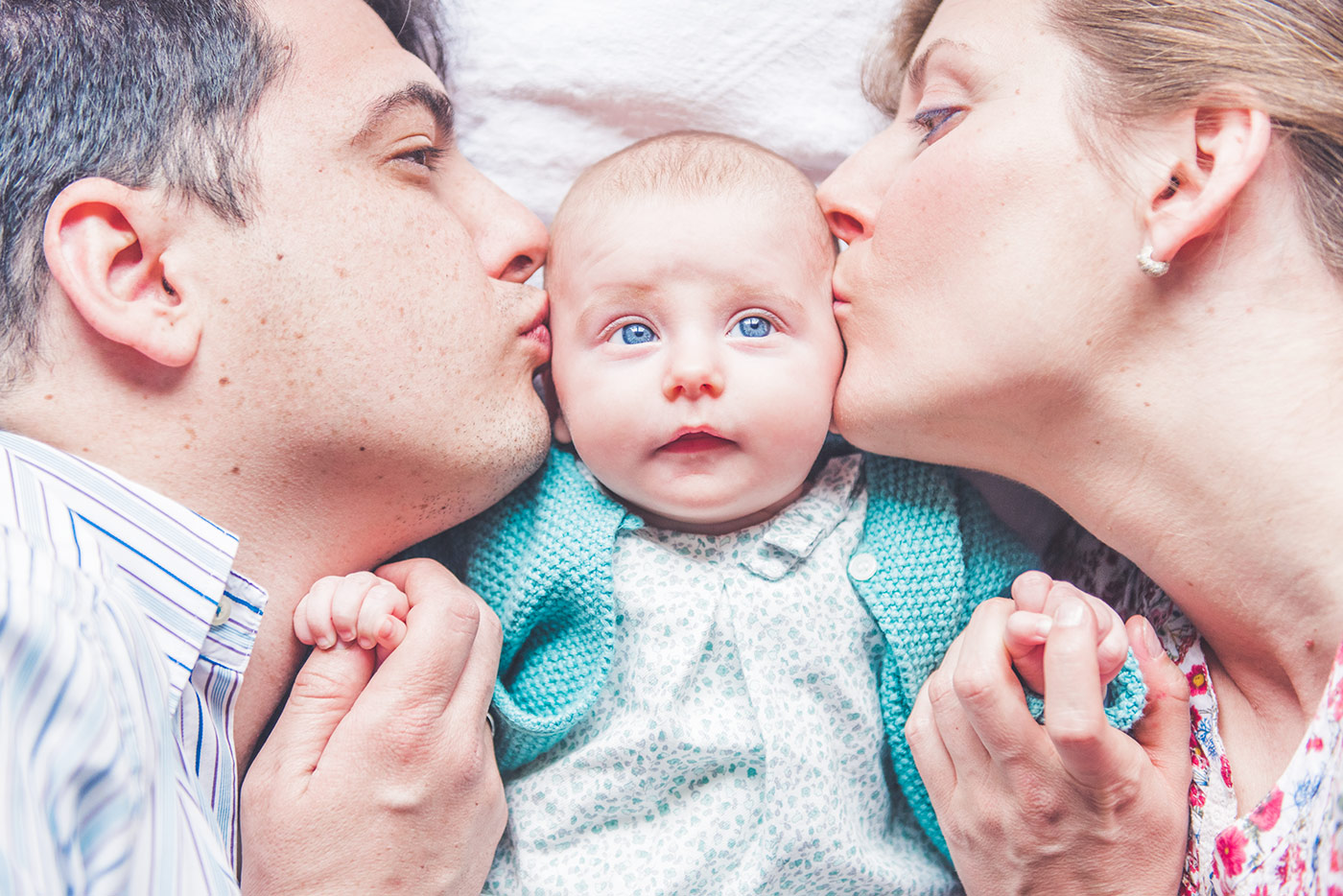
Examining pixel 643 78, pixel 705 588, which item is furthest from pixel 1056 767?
pixel 643 78

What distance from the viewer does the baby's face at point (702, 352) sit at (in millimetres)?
1583

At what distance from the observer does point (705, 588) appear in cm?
170

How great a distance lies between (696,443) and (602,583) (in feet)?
0.97

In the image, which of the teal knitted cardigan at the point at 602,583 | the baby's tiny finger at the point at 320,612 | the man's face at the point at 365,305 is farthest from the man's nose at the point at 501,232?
the baby's tiny finger at the point at 320,612

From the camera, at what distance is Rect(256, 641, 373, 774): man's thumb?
150 centimetres

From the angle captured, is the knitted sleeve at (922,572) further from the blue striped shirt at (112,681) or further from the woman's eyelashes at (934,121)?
the blue striped shirt at (112,681)

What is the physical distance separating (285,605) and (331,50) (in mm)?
911

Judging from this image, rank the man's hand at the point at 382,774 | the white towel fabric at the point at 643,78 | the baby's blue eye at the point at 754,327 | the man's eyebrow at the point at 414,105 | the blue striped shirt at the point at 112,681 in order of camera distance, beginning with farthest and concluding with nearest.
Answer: the white towel fabric at the point at 643,78
the baby's blue eye at the point at 754,327
the man's eyebrow at the point at 414,105
the man's hand at the point at 382,774
the blue striped shirt at the point at 112,681

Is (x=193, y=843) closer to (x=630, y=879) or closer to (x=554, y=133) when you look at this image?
(x=630, y=879)

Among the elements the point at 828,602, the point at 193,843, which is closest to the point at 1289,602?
the point at 828,602

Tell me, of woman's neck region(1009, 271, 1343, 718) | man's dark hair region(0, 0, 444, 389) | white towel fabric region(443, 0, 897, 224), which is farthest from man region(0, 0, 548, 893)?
woman's neck region(1009, 271, 1343, 718)

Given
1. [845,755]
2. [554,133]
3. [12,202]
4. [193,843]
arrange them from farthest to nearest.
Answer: [554,133] → [845,755] → [12,202] → [193,843]

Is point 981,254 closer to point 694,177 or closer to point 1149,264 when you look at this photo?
point 1149,264

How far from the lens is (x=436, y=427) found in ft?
5.02
